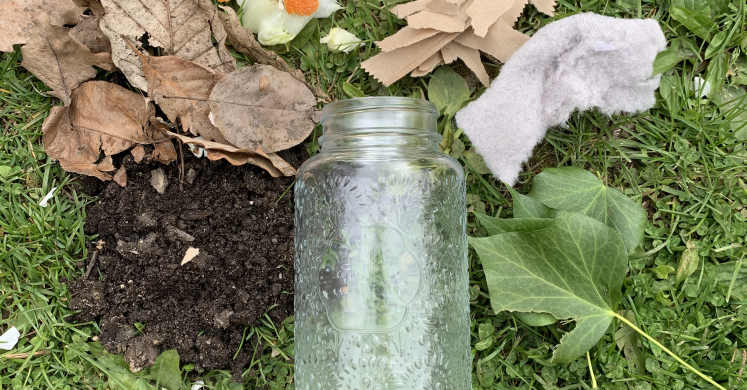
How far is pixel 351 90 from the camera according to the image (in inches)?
63.0

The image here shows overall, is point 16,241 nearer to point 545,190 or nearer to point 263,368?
point 263,368

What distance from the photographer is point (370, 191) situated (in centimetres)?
142

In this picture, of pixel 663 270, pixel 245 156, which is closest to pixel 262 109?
pixel 245 156

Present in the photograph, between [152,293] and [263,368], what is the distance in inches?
15.3

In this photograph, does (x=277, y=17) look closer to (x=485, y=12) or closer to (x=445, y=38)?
(x=445, y=38)

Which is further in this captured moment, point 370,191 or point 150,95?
point 150,95

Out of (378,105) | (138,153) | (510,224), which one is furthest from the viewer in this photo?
(138,153)

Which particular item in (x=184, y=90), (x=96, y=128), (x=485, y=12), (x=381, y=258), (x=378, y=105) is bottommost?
(x=381, y=258)

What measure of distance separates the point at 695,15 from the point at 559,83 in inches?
18.0

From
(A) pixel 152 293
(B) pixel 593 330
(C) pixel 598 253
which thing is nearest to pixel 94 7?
(A) pixel 152 293

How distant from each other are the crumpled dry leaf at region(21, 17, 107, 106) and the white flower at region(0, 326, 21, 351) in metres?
0.70

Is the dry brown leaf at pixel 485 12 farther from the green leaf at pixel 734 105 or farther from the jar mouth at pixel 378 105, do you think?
the green leaf at pixel 734 105

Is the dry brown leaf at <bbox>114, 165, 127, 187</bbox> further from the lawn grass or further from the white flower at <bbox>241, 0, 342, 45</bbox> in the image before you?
the white flower at <bbox>241, 0, 342, 45</bbox>

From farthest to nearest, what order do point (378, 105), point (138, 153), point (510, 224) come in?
1. point (138, 153)
2. point (510, 224)
3. point (378, 105)
